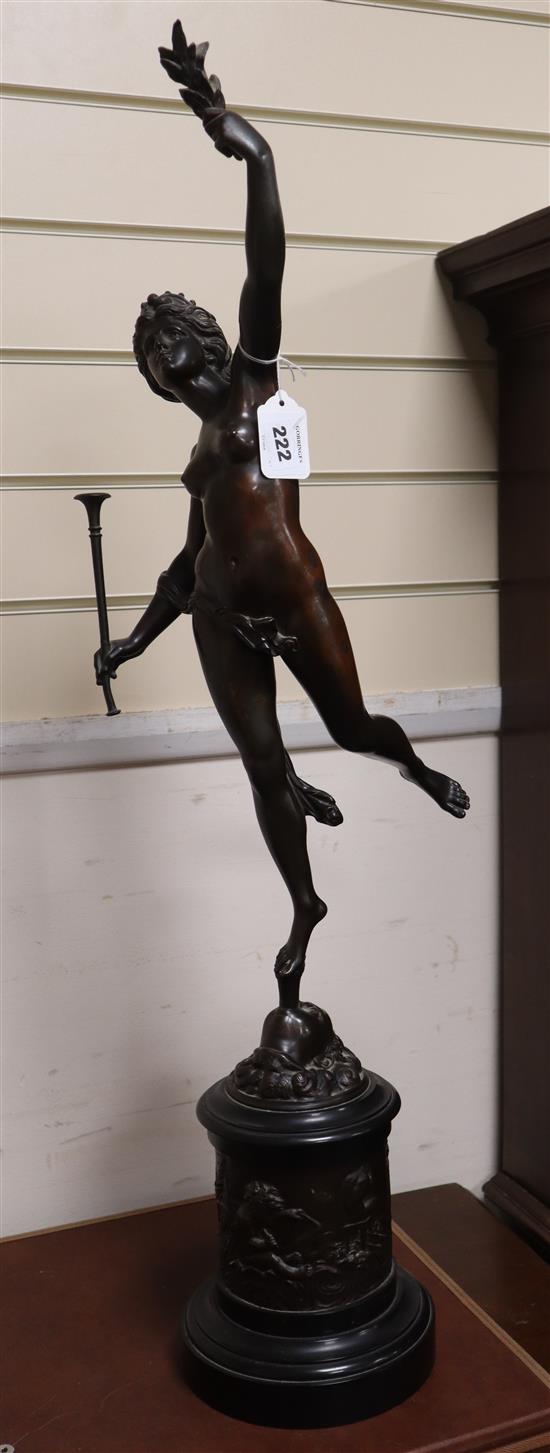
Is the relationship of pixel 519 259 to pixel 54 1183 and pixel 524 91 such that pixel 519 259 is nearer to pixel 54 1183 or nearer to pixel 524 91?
pixel 524 91

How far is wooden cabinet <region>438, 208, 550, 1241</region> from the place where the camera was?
6.00 ft

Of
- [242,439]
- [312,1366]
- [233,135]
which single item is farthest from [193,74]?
[312,1366]

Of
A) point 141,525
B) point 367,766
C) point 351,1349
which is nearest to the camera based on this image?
point 351,1349

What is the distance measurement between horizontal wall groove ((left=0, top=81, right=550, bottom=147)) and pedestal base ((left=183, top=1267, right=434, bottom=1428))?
60.4 inches

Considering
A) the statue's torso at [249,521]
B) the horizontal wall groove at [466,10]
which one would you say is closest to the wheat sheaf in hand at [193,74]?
the statue's torso at [249,521]

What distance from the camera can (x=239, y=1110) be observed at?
4.61ft

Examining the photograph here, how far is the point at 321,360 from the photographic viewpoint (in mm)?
1840

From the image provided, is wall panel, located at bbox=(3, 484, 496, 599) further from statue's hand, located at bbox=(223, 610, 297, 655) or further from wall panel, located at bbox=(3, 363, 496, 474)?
statue's hand, located at bbox=(223, 610, 297, 655)

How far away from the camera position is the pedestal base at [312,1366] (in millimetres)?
1331

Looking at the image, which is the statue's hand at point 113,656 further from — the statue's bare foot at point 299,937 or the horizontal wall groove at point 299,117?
the horizontal wall groove at point 299,117

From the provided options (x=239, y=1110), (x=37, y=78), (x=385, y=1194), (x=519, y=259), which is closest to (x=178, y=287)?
(x=37, y=78)

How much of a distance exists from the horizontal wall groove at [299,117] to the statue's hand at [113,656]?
0.75m

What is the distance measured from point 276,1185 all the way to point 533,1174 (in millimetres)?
727

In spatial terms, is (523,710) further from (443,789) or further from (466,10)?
(466,10)
